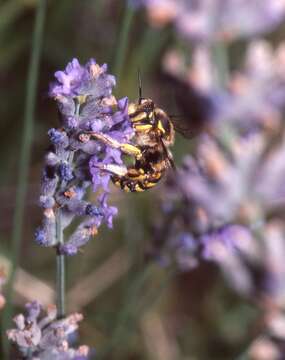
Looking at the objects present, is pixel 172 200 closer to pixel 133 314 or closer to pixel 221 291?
pixel 133 314

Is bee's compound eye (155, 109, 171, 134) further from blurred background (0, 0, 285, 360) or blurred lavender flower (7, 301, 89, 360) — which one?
blurred background (0, 0, 285, 360)

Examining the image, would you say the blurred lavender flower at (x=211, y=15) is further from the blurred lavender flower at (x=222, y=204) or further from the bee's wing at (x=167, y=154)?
the bee's wing at (x=167, y=154)

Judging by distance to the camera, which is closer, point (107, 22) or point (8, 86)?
point (8, 86)

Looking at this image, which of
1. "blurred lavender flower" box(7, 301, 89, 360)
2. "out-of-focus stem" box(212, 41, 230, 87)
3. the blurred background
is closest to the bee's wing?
"blurred lavender flower" box(7, 301, 89, 360)

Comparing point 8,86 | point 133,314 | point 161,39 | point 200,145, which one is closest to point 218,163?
point 200,145

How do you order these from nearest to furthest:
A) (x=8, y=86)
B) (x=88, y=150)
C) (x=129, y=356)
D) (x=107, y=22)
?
1. (x=88, y=150)
2. (x=129, y=356)
3. (x=8, y=86)
4. (x=107, y=22)

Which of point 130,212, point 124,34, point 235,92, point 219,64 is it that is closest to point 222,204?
point 124,34

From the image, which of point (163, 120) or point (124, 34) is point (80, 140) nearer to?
point (163, 120)
